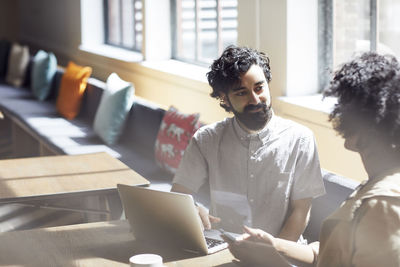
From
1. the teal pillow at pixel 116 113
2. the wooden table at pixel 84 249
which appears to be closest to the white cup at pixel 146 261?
the wooden table at pixel 84 249

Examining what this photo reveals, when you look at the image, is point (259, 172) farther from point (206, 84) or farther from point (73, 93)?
point (73, 93)

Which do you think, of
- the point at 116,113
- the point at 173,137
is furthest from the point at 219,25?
the point at 173,137

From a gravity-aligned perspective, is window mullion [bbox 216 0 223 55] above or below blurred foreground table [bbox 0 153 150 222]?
above

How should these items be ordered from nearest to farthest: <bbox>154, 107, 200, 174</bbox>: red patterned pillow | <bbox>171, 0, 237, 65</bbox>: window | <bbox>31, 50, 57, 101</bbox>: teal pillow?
<bbox>154, 107, 200, 174</bbox>: red patterned pillow < <bbox>171, 0, 237, 65</bbox>: window < <bbox>31, 50, 57, 101</bbox>: teal pillow

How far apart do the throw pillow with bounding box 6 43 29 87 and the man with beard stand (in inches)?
244

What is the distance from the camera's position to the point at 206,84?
5.16 m

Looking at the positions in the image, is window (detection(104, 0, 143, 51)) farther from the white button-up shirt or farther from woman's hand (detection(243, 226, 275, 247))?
woman's hand (detection(243, 226, 275, 247))

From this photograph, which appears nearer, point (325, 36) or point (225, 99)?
point (225, 99)

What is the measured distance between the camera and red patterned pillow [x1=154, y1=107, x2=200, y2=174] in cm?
426

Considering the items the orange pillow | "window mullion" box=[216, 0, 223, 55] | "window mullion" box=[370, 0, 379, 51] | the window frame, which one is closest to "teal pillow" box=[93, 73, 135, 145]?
"window mullion" box=[216, 0, 223, 55]

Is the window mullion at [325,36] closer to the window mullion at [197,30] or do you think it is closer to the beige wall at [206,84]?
the beige wall at [206,84]

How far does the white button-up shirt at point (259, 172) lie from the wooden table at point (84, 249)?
1.09 feet

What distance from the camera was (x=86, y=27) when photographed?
8000 mm

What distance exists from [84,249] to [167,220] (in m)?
0.31
